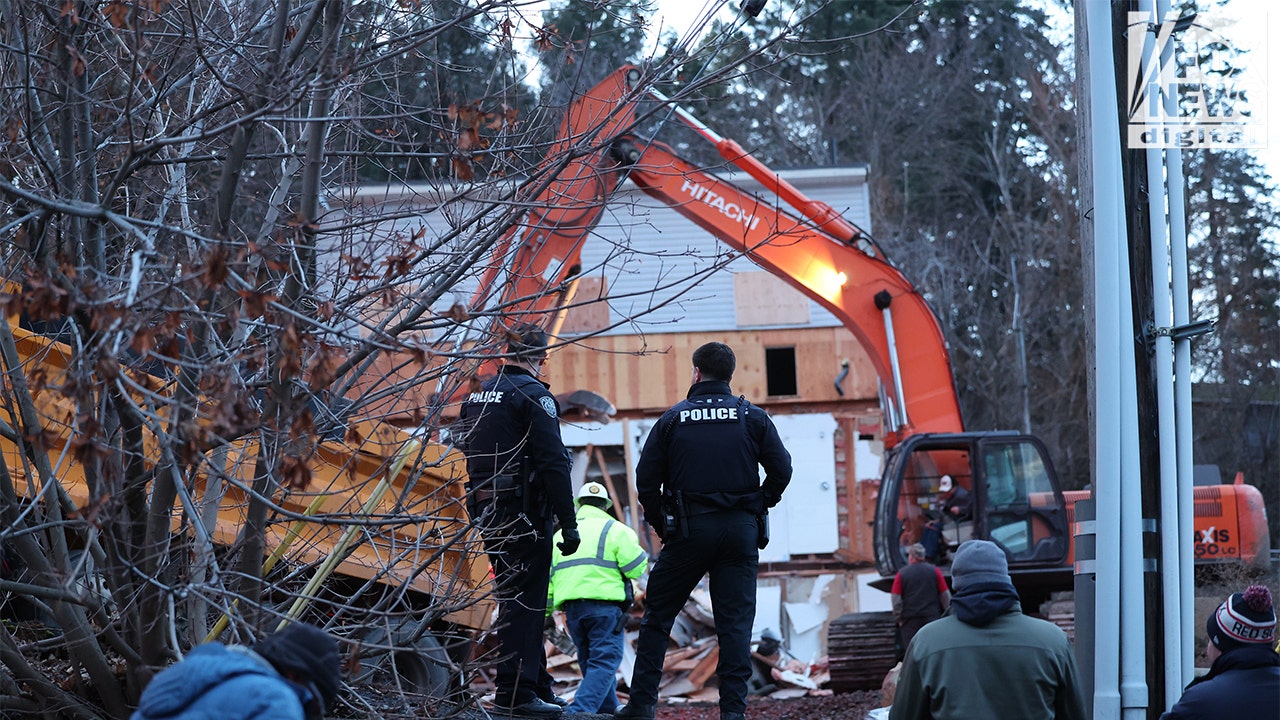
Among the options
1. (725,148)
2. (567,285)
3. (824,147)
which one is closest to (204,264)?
(567,285)

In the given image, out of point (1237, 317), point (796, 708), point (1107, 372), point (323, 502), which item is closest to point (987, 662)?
point (1107, 372)

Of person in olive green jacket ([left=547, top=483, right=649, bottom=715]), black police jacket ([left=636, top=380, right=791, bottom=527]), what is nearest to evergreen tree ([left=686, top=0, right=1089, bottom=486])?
person in olive green jacket ([left=547, top=483, right=649, bottom=715])

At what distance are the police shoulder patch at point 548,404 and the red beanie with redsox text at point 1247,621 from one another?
10.9 feet

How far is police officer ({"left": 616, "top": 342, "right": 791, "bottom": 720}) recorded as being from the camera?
703 cm

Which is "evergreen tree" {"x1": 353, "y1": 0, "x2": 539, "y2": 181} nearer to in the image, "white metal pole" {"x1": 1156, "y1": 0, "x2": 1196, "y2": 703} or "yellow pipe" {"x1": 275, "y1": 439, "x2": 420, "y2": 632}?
"yellow pipe" {"x1": 275, "y1": 439, "x2": 420, "y2": 632}

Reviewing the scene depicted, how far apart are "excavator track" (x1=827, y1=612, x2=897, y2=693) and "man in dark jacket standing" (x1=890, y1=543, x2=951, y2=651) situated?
4.41ft

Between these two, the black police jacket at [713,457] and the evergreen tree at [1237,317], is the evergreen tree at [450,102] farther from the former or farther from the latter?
the evergreen tree at [1237,317]

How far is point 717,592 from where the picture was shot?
713cm

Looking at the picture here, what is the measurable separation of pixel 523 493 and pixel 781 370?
1771 centimetres

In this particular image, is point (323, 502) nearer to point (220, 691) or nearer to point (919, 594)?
point (220, 691)

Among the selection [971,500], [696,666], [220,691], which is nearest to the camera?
[220,691]

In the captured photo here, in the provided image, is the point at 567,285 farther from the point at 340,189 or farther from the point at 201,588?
the point at 201,588

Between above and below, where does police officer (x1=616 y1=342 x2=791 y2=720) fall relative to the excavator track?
above

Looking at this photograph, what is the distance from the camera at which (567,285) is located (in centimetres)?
638
